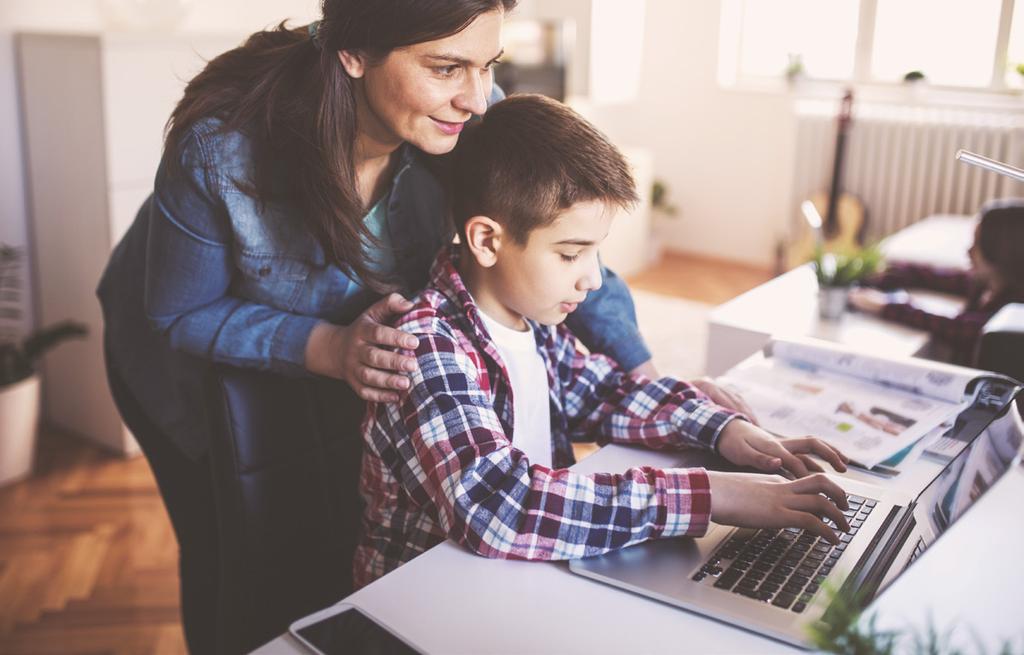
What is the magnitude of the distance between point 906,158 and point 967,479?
413 cm

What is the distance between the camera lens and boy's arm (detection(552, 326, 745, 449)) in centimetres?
117

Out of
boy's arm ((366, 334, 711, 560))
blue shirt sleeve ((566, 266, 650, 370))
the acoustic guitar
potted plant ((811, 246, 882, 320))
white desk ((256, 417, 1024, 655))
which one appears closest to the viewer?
white desk ((256, 417, 1024, 655))

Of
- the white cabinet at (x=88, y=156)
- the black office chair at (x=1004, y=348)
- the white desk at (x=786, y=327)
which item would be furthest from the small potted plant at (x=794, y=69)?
the black office chair at (x=1004, y=348)

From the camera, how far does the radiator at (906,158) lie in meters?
4.38

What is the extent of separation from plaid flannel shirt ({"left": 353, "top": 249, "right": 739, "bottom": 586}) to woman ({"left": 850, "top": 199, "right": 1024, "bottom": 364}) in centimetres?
142

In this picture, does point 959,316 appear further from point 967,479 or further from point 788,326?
point 967,479

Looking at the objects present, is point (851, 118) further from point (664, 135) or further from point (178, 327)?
point (178, 327)

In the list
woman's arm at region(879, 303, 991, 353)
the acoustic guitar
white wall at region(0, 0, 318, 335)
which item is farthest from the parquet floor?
the acoustic guitar

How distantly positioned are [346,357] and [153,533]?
1621mm

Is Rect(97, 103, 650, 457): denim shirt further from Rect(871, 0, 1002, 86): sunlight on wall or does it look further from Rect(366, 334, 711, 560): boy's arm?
Rect(871, 0, 1002, 86): sunlight on wall

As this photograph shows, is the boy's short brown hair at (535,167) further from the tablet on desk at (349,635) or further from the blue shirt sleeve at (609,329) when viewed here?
the tablet on desk at (349,635)

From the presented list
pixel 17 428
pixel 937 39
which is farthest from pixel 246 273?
pixel 937 39

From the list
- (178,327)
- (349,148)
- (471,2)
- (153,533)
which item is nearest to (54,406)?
(153,533)

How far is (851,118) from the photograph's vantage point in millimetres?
4594
